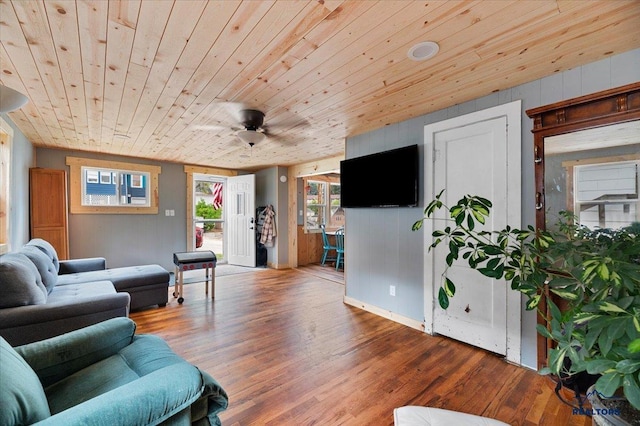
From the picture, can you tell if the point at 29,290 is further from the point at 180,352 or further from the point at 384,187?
the point at 384,187

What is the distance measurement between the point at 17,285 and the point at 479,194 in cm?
370

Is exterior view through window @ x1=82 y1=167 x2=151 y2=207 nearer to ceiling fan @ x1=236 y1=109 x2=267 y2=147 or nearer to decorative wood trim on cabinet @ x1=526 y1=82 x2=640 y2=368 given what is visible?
ceiling fan @ x1=236 y1=109 x2=267 y2=147

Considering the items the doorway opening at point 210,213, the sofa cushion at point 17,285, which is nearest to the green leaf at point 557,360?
the sofa cushion at point 17,285

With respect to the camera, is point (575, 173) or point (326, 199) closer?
point (575, 173)

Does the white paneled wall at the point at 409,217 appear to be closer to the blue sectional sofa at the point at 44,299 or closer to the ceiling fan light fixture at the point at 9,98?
the blue sectional sofa at the point at 44,299

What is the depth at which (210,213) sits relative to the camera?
689 centimetres

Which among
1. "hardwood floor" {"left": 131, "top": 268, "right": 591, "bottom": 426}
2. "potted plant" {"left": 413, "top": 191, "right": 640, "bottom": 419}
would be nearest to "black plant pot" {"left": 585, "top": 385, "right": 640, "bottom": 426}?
"potted plant" {"left": 413, "top": 191, "right": 640, "bottom": 419}

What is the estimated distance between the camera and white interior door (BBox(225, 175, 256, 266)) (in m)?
6.02

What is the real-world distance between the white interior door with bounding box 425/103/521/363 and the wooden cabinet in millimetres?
4911

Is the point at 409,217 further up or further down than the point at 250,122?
further down

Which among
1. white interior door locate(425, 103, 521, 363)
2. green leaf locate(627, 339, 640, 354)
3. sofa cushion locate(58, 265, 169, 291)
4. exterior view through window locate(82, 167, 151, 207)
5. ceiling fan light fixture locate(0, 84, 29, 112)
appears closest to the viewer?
green leaf locate(627, 339, 640, 354)

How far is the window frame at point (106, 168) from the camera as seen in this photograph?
15.0 ft

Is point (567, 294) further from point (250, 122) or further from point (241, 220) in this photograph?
point (241, 220)

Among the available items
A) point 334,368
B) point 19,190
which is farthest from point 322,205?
point 19,190
